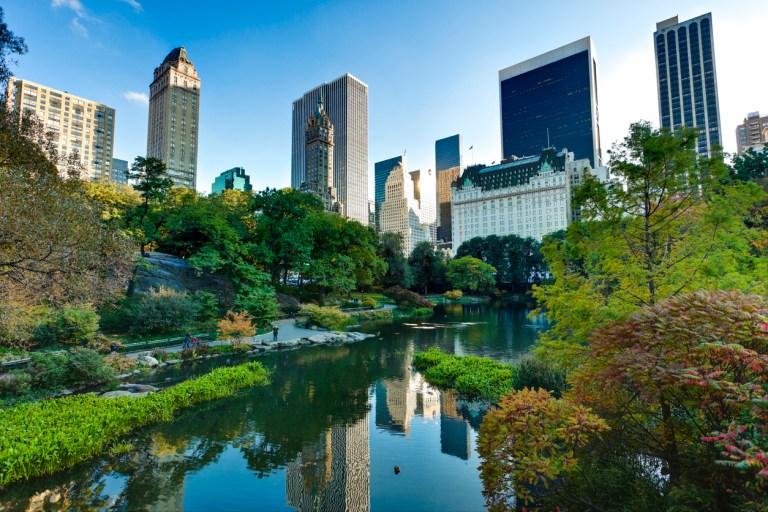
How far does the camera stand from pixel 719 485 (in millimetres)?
4730

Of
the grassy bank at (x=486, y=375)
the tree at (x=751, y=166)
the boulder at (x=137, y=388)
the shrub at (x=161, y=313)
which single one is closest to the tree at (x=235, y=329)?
the shrub at (x=161, y=313)

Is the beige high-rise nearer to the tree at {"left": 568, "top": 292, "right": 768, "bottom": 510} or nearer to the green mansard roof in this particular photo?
the green mansard roof

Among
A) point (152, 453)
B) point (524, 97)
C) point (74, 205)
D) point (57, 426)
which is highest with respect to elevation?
point (524, 97)

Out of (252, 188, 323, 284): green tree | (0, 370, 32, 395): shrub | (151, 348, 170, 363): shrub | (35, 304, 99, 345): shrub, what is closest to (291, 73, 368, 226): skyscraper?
(252, 188, 323, 284): green tree

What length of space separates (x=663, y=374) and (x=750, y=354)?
852 millimetres

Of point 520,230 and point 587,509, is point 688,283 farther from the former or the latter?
point 520,230

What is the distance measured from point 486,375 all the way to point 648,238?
7803mm

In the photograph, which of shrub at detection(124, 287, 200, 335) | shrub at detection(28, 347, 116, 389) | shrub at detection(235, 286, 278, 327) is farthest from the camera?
shrub at detection(235, 286, 278, 327)

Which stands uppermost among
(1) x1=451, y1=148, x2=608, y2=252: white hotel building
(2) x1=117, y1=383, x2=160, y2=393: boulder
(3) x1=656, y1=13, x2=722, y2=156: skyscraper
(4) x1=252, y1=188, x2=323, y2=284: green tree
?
(3) x1=656, y1=13, x2=722, y2=156: skyscraper

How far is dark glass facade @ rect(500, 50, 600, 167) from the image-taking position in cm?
14850

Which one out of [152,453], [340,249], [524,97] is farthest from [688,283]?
[524,97]

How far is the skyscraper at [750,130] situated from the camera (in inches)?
4259

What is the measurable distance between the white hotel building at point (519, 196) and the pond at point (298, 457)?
101973mm

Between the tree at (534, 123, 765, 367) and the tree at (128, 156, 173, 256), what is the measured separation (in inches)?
1193
